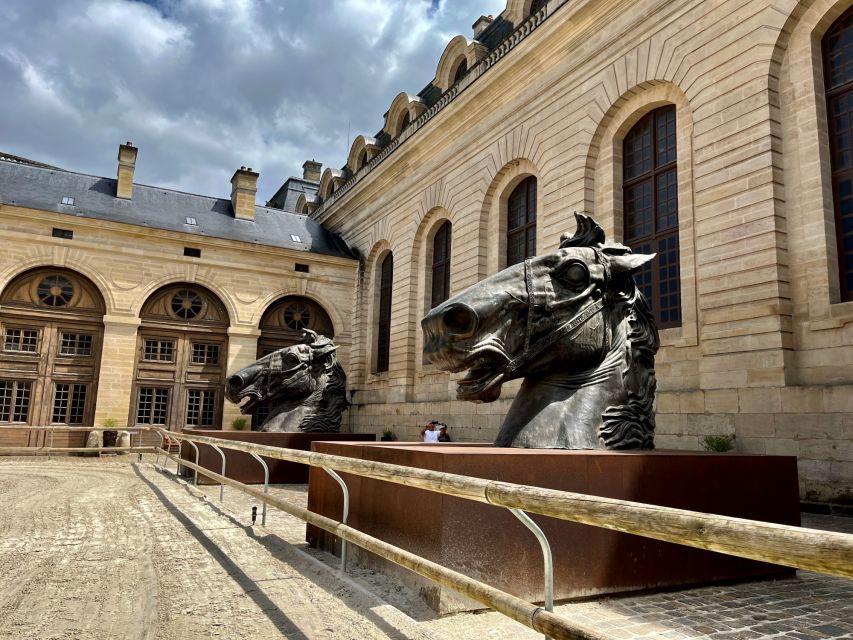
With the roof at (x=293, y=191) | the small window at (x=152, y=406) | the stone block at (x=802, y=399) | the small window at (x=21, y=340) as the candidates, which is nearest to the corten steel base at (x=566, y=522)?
the stone block at (x=802, y=399)

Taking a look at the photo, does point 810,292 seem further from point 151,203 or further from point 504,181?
point 151,203

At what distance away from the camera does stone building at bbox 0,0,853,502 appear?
9.89m

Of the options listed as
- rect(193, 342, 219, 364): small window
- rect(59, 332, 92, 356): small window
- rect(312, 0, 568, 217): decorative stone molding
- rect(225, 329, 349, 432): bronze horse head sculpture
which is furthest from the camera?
rect(193, 342, 219, 364): small window

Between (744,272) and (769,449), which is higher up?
(744,272)

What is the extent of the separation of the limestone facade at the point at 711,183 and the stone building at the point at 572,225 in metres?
0.04

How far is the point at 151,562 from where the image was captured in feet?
14.1

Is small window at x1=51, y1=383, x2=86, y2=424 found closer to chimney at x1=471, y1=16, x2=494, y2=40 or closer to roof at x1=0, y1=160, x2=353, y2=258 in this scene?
roof at x1=0, y1=160, x2=353, y2=258

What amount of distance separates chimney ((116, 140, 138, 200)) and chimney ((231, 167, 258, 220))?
3974 millimetres

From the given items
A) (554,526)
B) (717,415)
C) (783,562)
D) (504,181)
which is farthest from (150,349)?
(783,562)

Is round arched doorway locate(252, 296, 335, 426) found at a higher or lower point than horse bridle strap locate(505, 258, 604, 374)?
higher

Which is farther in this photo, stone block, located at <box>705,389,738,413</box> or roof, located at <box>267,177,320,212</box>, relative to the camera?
roof, located at <box>267,177,320,212</box>

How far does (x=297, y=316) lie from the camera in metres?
25.7

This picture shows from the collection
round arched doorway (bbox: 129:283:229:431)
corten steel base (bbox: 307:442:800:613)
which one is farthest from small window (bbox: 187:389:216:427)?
corten steel base (bbox: 307:442:800:613)

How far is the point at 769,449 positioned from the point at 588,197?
7.02 m
